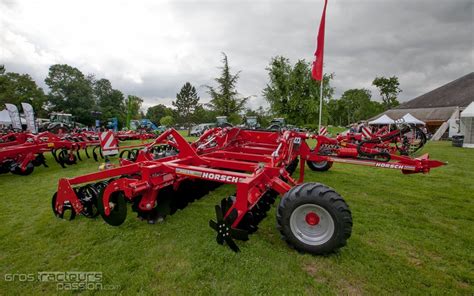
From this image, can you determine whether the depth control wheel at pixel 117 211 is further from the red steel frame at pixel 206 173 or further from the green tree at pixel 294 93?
the green tree at pixel 294 93

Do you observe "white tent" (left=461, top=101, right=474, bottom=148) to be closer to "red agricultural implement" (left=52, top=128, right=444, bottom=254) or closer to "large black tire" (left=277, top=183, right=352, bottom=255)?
"red agricultural implement" (left=52, top=128, right=444, bottom=254)

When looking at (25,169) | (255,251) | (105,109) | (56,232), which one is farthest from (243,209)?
(105,109)

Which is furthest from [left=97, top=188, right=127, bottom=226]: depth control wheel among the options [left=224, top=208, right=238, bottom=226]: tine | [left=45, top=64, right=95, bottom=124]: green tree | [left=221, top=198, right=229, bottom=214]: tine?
[left=45, top=64, right=95, bottom=124]: green tree

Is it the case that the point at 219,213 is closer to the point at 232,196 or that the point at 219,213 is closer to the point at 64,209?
the point at 232,196

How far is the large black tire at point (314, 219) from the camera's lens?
2.34 metres

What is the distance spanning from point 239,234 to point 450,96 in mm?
38057

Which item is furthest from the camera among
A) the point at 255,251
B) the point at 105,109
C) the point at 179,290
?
the point at 105,109

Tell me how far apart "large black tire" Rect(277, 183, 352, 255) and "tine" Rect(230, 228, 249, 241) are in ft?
1.26

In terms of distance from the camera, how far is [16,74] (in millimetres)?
43281

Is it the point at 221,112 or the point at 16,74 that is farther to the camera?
the point at 16,74

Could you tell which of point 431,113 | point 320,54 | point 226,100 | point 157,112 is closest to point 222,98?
point 226,100

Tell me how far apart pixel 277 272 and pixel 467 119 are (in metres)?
19.7

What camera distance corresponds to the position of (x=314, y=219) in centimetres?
251

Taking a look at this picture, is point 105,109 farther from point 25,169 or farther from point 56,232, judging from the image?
point 56,232
